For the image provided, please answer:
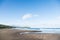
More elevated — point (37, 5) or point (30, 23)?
point (37, 5)

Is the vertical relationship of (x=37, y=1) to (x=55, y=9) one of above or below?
above

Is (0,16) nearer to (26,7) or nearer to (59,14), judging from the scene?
(26,7)

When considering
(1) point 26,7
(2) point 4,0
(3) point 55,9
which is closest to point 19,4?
(1) point 26,7

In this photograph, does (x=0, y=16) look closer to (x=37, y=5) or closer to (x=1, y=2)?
(x=1, y=2)

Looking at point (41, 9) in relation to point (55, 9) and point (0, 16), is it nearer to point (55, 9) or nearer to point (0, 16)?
point (55, 9)

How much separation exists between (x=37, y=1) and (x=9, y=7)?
62 centimetres

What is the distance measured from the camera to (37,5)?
2.63 metres

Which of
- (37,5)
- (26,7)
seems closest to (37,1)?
(37,5)

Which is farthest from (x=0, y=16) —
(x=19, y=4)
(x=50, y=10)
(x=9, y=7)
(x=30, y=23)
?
(x=50, y=10)

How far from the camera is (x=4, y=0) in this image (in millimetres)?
2633

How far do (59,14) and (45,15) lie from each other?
1.01 feet

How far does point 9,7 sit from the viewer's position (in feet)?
8.69

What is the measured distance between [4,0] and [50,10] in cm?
102

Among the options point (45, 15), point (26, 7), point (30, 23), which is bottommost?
point (30, 23)
